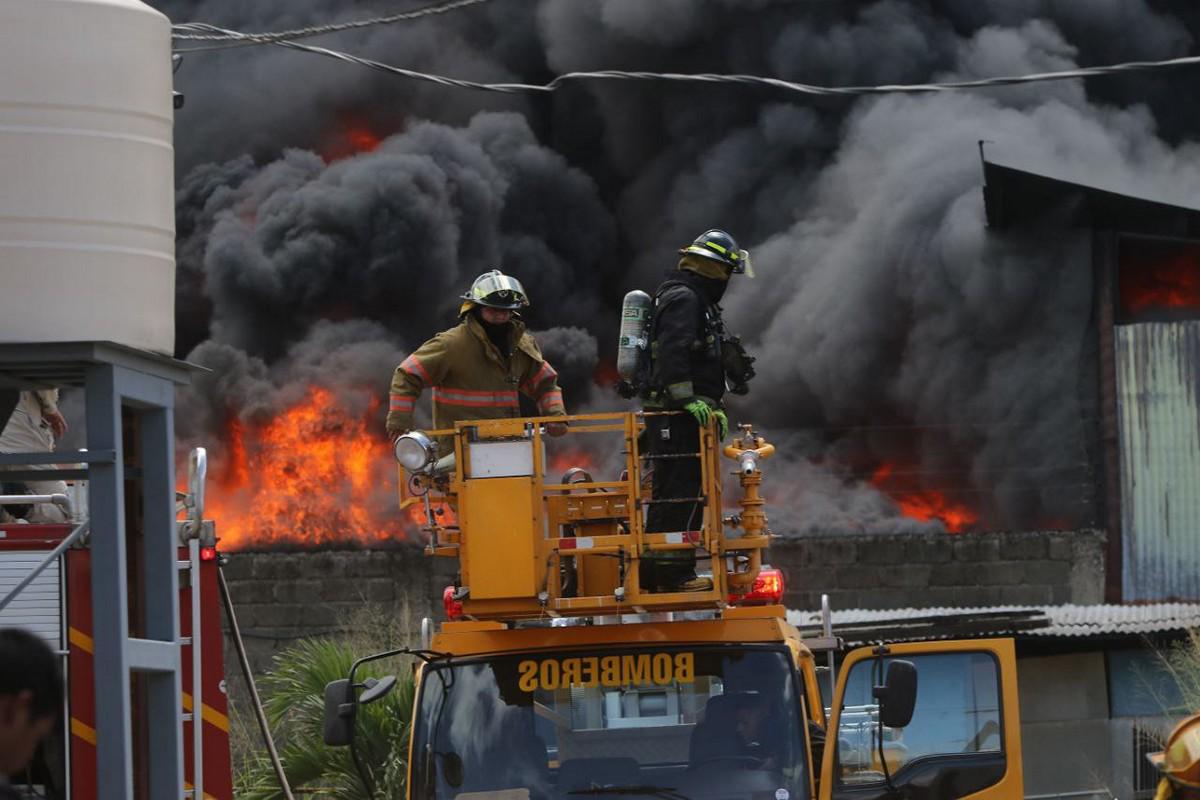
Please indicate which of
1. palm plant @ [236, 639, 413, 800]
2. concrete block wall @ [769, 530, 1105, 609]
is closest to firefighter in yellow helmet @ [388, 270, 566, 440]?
palm plant @ [236, 639, 413, 800]

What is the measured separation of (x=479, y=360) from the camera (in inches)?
389

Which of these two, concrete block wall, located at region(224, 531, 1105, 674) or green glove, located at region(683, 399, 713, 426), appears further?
concrete block wall, located at region(224, 531, 1105, 674)

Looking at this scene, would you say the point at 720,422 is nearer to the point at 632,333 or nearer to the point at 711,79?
the point at 632,333

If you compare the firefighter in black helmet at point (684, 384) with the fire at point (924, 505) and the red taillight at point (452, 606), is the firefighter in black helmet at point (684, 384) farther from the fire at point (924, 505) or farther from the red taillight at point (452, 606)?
the fire at point (924, 505)

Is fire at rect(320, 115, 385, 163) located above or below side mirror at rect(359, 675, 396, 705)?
above

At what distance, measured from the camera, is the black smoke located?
2069 cm

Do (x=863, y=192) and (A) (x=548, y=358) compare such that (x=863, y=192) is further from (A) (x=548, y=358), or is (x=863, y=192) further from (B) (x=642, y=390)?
(B) (x=642, y=390)

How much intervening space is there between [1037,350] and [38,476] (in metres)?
14.6

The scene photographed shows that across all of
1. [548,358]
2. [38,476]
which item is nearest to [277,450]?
[548,358]

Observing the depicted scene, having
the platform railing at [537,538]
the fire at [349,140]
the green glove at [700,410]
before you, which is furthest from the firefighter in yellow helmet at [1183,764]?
the fire at [349,140]

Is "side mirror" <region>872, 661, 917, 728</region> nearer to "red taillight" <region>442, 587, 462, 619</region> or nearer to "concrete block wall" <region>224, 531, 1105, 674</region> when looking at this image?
"red taillight" <region>442, 587, 462, 619</region>

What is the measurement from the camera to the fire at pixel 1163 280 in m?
20.0

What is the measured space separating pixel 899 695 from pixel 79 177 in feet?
12.0

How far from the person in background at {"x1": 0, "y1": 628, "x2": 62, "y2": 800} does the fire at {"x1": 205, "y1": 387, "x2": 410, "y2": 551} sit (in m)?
17.1
